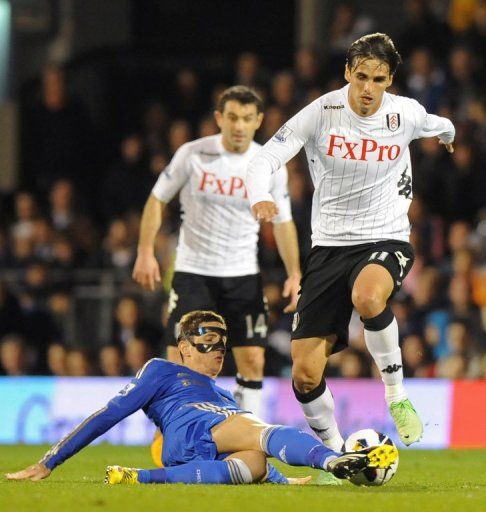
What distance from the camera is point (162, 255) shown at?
15.0 metres

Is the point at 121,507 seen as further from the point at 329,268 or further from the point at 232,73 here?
the point at 232,73

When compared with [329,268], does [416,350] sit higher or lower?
lower

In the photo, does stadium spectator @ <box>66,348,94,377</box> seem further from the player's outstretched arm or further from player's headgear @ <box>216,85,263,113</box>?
player's headgear @ <box>216,85,263,113</box>

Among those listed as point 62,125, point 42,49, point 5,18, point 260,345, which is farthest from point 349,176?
point 42,49

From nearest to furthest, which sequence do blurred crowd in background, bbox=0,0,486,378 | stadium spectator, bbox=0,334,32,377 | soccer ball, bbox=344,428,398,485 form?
1. soccer ball, bbox=344,428,398,485
2. blurred crowd in background, bbox=0,0,486,378
3. stadium spectator, bbox=0,334,32,377

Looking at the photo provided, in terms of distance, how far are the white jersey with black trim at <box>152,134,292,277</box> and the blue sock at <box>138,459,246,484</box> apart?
9.02ft

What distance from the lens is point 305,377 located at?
809 cm

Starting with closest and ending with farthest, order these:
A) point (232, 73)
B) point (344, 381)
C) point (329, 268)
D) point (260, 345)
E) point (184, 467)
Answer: point (184, 467) < point (329, 268) < point (260, 345) < point (344, 381) < point (232, 73)

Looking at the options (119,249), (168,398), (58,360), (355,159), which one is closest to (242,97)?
(355,159)

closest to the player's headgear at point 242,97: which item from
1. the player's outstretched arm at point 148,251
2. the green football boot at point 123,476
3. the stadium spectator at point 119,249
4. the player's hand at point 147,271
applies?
the player's outstretched arm at point 148,251

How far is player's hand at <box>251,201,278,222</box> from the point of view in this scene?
7.34m

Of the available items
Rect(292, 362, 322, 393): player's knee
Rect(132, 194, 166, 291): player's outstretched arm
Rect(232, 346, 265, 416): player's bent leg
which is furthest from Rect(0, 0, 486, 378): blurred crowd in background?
Rect(292, 362, 322, 393): player's knee

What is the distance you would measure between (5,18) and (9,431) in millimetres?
6929

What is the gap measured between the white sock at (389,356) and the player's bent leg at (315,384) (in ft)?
1.05
